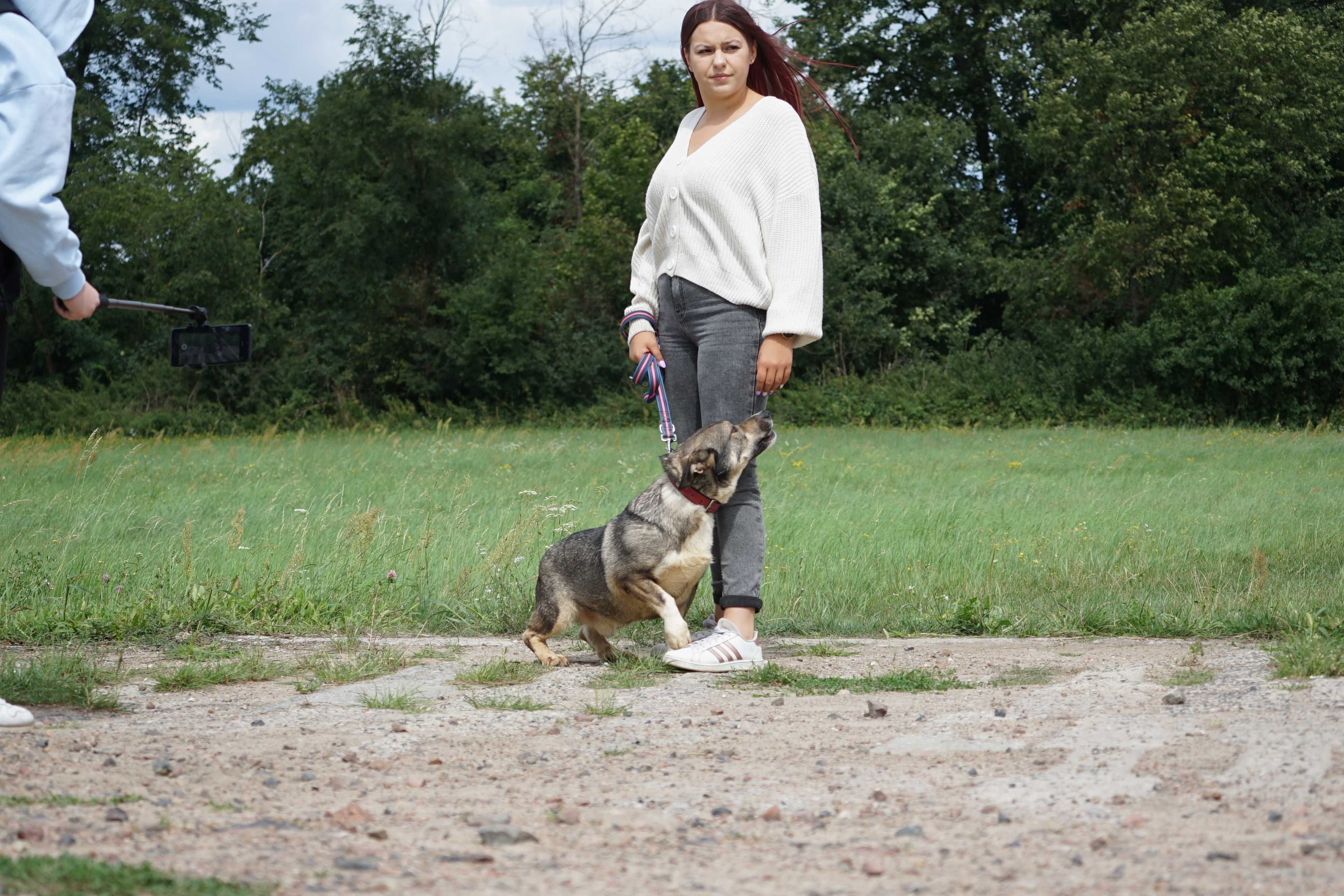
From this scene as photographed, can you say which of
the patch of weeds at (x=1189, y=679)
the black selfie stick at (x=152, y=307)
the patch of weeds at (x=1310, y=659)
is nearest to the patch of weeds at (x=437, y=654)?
the black selfie stick at (x=152, y=307)

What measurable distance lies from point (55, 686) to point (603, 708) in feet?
6.10

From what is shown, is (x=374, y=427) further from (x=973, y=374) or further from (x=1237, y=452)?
(x=1237, y=452)

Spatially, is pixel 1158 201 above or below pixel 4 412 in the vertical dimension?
above

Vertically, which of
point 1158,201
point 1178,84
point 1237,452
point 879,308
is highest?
point 1178,84

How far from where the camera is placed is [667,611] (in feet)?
16.3

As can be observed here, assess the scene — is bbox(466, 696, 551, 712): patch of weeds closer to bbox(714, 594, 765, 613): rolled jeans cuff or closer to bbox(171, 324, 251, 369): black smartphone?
bbox(714, 594, 765, 613): rolled jeans cuff

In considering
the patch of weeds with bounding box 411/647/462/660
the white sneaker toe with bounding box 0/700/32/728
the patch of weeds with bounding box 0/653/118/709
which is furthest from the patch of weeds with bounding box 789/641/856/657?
the white sneaker toe with bounding box 0/700/32/728

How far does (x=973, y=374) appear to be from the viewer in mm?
29391

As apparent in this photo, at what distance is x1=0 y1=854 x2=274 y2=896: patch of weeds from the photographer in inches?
89.6

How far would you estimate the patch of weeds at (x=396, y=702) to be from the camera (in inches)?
166

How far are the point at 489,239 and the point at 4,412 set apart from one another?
1157cm

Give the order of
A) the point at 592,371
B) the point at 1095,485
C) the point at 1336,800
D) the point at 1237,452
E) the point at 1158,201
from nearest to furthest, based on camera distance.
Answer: the point at 1336,800 < the point at 1095,485 < the point at 1237,452 < the point at 1158,201 < the point at 592,371

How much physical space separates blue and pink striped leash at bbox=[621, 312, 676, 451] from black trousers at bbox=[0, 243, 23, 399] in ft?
7.67

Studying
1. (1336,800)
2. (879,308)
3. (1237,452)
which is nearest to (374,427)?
(879,308)
